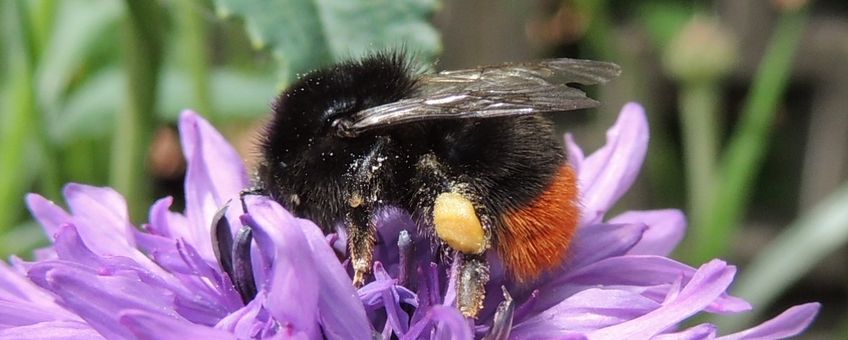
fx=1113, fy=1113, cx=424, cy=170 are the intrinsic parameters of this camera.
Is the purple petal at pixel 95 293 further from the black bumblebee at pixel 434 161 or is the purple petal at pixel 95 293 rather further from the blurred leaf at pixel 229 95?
the blurred leaf at pixel 229 95

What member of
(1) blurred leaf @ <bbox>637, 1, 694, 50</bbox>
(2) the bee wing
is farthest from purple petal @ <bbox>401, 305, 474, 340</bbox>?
(1) blurred leaf @ <bbox>637, 1, 694, 50</bbox>

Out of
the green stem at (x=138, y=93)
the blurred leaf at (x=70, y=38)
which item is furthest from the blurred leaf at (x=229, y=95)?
the green stem at (x=138, y=93)

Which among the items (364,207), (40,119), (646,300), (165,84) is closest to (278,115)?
(364,207)

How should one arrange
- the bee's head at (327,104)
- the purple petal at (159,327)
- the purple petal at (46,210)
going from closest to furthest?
the purple petal at (159,327) < the bee's head at (327,104) < the purple petal at (46,210)

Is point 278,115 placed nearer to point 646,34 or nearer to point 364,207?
point 364,207

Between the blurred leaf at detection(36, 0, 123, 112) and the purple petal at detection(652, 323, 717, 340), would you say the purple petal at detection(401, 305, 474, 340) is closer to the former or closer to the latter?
the purple petal at detection(652, 323, 717, 340)

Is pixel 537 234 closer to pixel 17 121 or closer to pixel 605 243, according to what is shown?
pixel 605 243
